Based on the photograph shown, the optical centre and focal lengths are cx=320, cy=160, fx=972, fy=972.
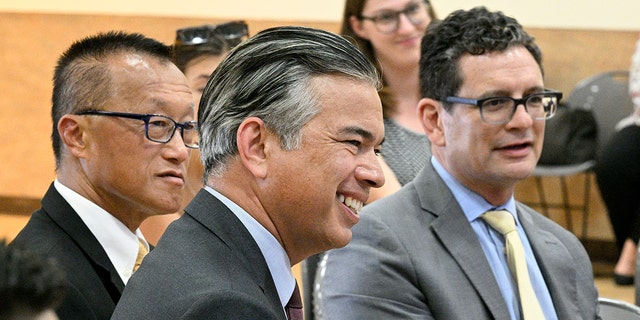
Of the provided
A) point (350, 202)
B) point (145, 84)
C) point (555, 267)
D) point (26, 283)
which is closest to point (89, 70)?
point (145, 84)

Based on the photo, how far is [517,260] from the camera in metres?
2.44

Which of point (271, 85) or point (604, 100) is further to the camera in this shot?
point (604, 100)

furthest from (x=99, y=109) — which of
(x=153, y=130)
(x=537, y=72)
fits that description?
(x=537, y=72)

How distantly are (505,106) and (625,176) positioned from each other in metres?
3.33

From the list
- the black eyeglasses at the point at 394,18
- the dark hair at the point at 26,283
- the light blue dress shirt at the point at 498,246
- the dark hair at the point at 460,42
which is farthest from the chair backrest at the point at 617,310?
the dark hair at the point at 26,283

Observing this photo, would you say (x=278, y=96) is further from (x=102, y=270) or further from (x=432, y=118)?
(x=432, y=118)

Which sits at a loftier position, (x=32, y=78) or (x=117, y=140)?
(x=117, y=140)

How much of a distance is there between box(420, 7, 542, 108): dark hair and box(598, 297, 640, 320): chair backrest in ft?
2.26

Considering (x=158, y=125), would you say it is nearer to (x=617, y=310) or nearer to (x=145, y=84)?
(x=145, y=84)

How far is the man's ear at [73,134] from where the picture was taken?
2.23 meters

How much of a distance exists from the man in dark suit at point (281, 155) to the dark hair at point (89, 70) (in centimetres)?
62

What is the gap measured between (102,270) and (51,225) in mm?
152

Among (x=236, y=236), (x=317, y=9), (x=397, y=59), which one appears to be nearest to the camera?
(x=236, y=236)

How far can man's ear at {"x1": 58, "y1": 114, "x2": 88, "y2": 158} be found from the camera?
2229mm
